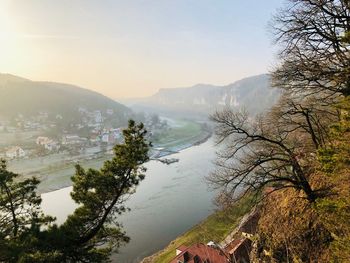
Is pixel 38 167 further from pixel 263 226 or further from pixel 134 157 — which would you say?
pixel 263 226

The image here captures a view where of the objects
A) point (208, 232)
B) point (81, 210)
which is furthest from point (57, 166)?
point (81, 210)

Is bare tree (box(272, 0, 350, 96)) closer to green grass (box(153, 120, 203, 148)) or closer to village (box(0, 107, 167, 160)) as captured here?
→ village (box(0, 107, 167, 160))

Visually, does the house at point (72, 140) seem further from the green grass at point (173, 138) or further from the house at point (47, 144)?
the green grass at point (173, 138)

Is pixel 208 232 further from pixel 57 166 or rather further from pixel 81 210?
pixel 57 166

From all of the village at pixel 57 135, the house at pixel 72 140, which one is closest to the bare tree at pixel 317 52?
the village at pixel 57 135

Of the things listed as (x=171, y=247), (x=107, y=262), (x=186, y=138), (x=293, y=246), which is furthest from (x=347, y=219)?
(x=186, y=138)

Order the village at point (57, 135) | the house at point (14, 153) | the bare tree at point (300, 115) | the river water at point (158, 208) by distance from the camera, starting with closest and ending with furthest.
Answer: the bare tree at point (300, 115)
the river water at point (158, 208)
the house at point (14, 153)
the village at point (57, 135)

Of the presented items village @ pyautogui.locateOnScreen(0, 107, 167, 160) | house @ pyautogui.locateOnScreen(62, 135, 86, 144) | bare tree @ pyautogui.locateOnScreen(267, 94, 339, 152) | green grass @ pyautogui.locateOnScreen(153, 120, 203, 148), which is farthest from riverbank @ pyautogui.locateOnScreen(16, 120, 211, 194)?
bare tree @ pyautogui.locateOnScreen(267, 94, 339, 152)
